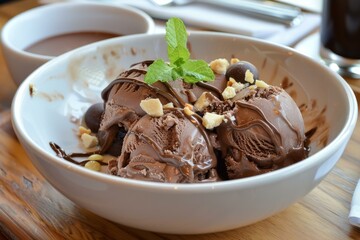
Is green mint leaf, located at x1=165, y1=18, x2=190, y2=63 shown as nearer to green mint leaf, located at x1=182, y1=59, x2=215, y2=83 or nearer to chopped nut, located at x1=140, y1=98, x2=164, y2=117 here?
green mint leaf, located at x1=182, y1=59, x2=215, y2=83

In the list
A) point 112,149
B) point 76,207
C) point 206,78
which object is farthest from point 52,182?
point 206,78

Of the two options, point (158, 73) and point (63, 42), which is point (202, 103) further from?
point (63, 42)

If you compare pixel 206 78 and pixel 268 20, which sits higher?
pixel 206 78

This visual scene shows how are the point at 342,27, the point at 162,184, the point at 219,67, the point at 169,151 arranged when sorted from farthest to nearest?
the point at 342,27
the point at 219,67
the point at 169,151
the point at 162,184

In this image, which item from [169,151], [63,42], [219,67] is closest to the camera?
[169,151]

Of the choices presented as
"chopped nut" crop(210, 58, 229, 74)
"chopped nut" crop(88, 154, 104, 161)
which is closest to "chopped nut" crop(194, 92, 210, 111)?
"chopped nut" crop(210, 58, 229, 74)

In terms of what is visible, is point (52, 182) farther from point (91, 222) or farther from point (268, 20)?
point (268, 20)

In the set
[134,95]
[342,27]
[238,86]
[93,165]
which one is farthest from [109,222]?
[342,27]

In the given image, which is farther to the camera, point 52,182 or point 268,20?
point 268,20
